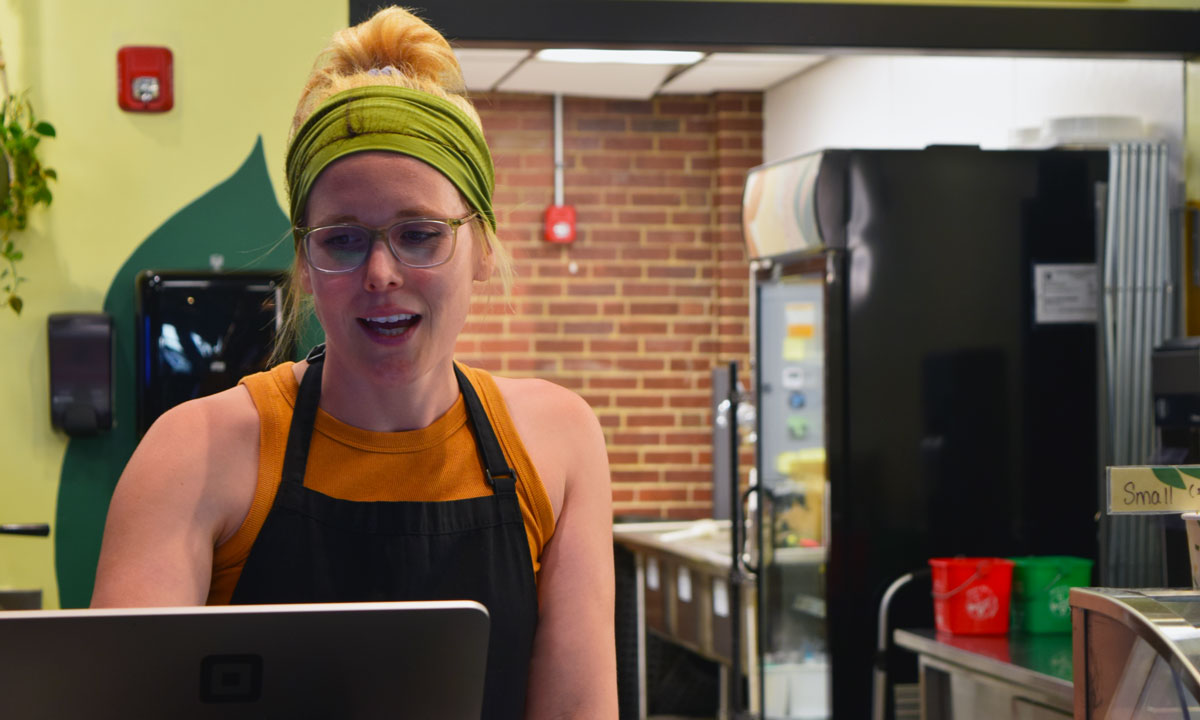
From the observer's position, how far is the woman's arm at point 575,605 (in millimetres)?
1300

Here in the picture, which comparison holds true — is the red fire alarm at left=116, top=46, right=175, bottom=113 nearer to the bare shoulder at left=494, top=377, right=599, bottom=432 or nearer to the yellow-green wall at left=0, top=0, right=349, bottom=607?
the yellow-green wall at left=0, top=0, right=349, bottom=607

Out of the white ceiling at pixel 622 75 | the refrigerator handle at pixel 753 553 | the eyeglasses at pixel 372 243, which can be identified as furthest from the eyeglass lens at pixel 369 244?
the white ceiling at pixel 622 75

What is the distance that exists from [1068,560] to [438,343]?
110 inches

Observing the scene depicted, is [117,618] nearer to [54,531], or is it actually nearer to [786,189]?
[54,531]

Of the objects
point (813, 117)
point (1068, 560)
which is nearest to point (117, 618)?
point (1068, 560)

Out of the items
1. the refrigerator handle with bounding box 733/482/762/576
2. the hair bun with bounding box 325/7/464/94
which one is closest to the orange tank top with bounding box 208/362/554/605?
the hair bun with bounding box 325/7/464/94

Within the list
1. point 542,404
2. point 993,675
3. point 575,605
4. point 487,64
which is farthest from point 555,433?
point 487,64

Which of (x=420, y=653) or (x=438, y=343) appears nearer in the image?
(x=420, y=653)

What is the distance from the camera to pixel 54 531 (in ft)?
9.57

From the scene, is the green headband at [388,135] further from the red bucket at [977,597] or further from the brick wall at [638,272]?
the brick wall at [638,272]

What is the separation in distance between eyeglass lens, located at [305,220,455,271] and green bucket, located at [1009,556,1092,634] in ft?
8.73

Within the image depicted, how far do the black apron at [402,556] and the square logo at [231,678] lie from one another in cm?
34

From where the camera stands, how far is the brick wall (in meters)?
6.25

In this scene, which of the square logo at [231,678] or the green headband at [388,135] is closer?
the square logo at [231,678]
